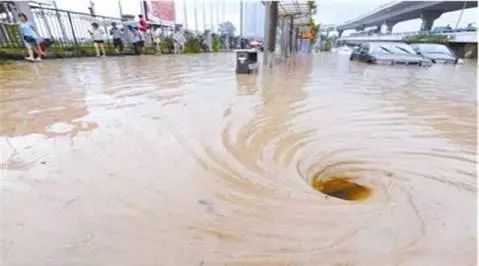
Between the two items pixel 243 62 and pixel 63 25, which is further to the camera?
pixel 63 25

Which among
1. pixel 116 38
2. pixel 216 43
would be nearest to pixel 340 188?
pixel 116 38

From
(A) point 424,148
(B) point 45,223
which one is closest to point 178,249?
(B) point 45,223

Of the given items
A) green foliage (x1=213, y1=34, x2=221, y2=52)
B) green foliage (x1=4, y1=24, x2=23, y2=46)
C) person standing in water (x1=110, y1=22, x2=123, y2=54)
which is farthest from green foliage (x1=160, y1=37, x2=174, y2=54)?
green foliage (x1=4, y1=24, x2=23, y2=46)

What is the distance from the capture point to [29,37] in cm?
801

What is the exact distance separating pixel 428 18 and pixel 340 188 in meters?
47.9

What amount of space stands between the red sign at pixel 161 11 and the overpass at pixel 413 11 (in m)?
28.2

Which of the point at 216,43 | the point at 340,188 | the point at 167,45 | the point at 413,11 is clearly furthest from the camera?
the point at 413,11

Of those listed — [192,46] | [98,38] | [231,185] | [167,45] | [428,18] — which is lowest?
[192,46]

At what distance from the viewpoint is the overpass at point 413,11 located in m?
34.9

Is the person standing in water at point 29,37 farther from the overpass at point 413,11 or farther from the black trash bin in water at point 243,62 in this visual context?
the overpass at point 413,11

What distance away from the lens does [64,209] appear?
1573 millimetres

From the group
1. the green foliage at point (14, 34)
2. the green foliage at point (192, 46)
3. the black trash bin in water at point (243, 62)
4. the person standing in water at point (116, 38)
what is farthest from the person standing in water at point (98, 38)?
the green foliage at point (192, 46)

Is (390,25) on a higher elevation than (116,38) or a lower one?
lower

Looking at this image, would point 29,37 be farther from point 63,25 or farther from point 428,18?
point 428,18
